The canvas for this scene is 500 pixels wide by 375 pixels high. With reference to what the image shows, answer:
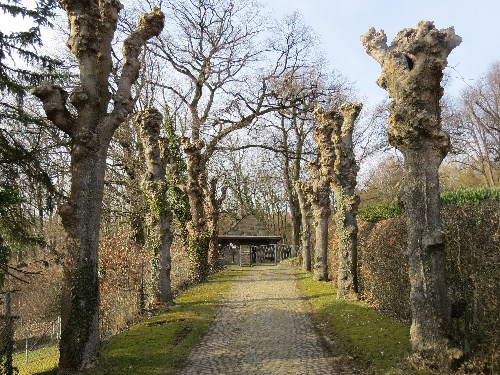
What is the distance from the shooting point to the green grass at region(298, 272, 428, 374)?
7.89 m

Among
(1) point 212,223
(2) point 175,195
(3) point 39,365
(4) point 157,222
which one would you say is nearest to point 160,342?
(3) point 39,365

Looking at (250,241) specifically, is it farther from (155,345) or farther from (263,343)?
(155,345)

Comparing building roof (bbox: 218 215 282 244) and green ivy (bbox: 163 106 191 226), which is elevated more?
green ivy (bbox: 163 106 191 226)

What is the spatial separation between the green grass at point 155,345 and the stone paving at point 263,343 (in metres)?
0.32

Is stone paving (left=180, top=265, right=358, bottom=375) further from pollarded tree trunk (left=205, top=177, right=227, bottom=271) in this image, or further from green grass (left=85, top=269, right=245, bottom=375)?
pollarded tree trunk (left=205, top=177, right=227, bottom=271)

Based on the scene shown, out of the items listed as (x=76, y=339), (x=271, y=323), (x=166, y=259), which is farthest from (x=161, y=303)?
(x=76, y=339)

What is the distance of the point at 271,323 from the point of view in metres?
12.4

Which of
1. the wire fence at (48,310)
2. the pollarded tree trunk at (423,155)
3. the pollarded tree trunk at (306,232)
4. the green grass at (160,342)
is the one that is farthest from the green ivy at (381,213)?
the pollarded tree trunk at (423,155)

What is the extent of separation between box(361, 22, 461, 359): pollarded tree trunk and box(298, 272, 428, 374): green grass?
0.60 metres

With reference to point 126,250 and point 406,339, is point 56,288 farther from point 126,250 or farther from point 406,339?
point 406,339

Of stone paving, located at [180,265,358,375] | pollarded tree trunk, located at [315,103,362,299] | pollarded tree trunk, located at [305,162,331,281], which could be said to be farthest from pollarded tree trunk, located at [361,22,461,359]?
pollarded tree trunk, located at [305,162,331,281]

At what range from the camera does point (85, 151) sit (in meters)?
8.33

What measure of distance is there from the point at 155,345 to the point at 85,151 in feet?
13.6

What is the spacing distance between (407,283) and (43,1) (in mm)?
10605
